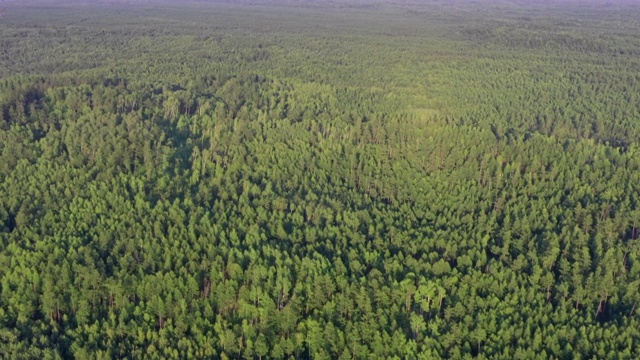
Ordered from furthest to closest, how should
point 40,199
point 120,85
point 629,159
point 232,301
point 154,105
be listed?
1. point 120,85
2. point 154,105
3. point 629,159
4. point 40,199
5. point 232,301

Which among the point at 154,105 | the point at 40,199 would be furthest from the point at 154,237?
the point at 154,105

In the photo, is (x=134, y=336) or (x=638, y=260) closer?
(x=134, y=336)

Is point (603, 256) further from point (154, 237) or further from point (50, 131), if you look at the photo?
point (50, 131)

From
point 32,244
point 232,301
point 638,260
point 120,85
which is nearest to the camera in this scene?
point 232,301

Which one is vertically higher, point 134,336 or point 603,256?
point 603,256

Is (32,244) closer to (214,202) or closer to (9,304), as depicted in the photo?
(9,304)

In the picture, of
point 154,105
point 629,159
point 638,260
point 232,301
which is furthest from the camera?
point 154,105

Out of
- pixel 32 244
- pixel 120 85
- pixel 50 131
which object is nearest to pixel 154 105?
pixel 120 85

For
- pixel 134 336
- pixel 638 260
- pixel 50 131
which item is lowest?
pixel 134 336

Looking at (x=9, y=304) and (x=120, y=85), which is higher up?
(x=120, y=85)
